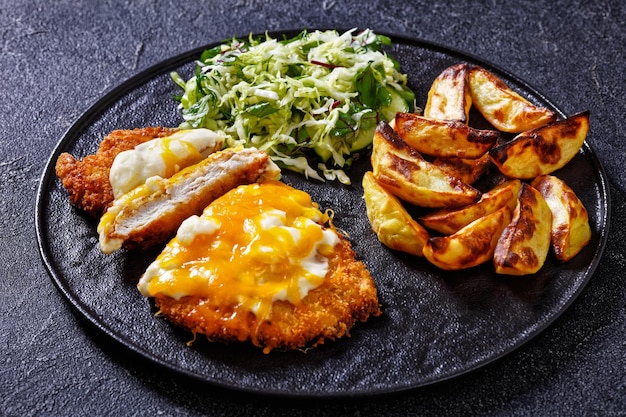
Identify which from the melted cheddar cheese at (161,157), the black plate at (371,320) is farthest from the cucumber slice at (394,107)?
the melted cheddar cheese at (161,157)

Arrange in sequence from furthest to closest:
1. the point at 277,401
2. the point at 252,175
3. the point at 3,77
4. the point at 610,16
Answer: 1. the point at 610,16
2. the point at 3,77
3. the point at 252,175
4. the point at 277,401

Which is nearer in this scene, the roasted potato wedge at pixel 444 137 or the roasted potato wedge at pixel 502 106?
the roasted potato wedge at pixel 444 137

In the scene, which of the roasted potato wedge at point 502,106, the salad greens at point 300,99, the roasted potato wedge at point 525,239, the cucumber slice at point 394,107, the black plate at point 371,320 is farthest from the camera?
the cucumber slice at point 394,107

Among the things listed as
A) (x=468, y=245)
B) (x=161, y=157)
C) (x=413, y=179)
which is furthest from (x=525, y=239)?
(x=161, y=157)

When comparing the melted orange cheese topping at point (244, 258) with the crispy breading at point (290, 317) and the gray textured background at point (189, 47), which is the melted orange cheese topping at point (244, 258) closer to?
the crispy breading at point (290, 317)

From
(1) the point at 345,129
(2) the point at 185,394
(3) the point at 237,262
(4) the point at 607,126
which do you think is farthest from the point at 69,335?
(4) the point at 607,126

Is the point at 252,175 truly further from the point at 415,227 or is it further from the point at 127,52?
the point at 127,52

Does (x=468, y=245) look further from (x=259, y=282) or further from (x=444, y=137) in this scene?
(x=259, y=282)
